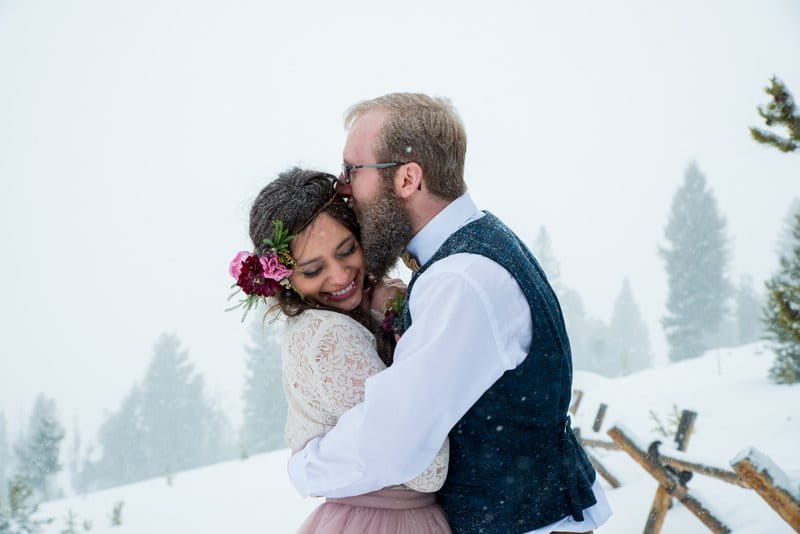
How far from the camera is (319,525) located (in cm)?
225

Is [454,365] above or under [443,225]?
under

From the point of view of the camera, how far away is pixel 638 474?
A: 867cm

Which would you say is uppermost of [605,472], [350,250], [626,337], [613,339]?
[350,250]

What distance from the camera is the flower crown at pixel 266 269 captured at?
101 inches

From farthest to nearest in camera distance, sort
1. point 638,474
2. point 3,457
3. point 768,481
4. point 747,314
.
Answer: point 3,457
point 747,314
point 638,474
point 768,481

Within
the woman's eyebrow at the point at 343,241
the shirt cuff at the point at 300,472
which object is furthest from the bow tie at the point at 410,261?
the shirt cuff at the point at 300,472

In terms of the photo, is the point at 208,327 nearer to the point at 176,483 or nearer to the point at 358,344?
the point at 176,483

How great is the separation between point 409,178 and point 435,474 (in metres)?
1.20

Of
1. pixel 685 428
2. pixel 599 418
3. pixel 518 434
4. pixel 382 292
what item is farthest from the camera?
pixel 599 418

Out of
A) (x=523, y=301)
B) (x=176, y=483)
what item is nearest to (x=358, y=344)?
(x=523, y=301)

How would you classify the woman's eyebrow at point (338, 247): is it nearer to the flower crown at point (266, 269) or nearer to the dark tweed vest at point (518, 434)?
the flower crown at point (266, 269)

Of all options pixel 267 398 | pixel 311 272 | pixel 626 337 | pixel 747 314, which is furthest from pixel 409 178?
pixel 626 337

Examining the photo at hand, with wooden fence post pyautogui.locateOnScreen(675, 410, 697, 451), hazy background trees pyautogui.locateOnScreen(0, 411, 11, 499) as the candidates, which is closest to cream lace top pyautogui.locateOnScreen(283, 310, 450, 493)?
wooden fence post pyautogui.locateOnScreen(675, 410, 697, 451)

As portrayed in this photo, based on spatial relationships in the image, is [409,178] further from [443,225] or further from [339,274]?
[339,274]
